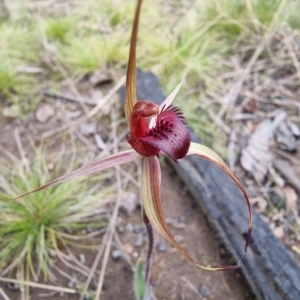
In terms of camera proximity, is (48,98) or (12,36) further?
(12,36)

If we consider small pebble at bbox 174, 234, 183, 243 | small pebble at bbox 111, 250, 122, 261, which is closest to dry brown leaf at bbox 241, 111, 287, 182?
small pebble at bbox 174, 234, 183, 243

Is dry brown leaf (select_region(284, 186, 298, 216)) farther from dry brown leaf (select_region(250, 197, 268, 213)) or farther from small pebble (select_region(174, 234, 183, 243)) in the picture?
small pebble (select_region(174, 234, 183, 243))

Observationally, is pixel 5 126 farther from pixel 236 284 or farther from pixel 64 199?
pixel 236 284

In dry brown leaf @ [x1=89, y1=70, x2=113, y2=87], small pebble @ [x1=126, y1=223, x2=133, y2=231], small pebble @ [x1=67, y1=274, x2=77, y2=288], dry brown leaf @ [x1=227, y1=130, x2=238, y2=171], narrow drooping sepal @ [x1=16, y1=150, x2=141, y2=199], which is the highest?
narrow drooping sepal @ [x1=16, y1=150, x2=141, y2=199]

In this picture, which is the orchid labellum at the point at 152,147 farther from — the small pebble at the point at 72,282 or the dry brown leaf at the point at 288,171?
the dry brown leaf at the point at 288,171

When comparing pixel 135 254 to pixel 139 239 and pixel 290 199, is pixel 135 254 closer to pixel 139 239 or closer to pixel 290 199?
pixel 139 239

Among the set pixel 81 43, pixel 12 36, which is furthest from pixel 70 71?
pixel 12 36
